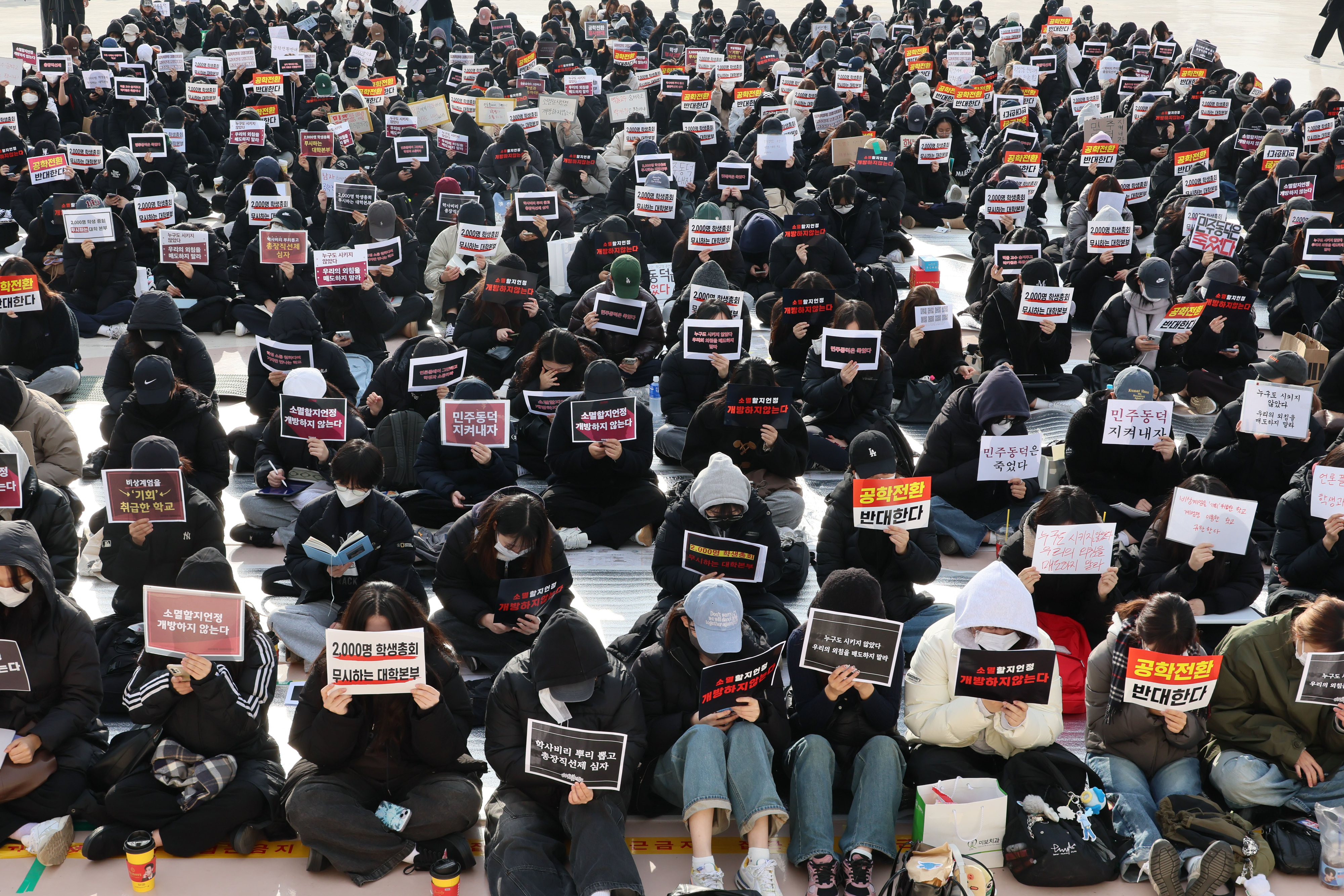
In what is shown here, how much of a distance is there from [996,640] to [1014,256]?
5.86 meters

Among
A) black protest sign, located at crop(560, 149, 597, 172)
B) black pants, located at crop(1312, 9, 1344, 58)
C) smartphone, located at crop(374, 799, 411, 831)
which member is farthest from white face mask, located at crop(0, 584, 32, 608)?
black pants, located at crop(1312, 9, 1344, 58)

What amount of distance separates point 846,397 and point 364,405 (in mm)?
3123

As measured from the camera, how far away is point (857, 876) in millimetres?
4762

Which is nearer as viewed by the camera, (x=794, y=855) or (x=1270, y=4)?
(x=794, y=855)

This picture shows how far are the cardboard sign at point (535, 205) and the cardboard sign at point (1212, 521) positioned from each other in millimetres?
6951

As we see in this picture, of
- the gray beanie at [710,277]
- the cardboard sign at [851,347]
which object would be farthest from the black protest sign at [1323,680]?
the gray beanie at [710,277]

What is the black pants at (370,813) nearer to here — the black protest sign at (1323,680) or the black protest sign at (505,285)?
the black protest sign at (1323,680)

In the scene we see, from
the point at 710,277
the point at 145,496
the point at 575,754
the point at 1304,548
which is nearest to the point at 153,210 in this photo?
the point at 710,277

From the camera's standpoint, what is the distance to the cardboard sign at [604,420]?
288 inches

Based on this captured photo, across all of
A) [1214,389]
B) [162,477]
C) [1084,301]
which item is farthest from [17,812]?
[1084,301]

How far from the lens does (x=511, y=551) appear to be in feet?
19.2

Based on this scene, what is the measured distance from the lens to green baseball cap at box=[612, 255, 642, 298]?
9.14 m

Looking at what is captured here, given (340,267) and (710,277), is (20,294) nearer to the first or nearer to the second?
(340,267)

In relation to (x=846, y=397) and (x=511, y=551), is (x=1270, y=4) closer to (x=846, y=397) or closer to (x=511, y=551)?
(x=846, y=397)
